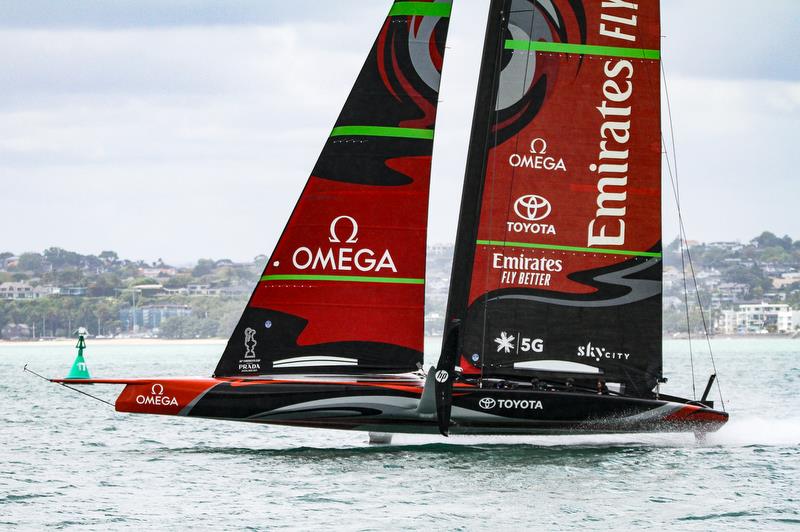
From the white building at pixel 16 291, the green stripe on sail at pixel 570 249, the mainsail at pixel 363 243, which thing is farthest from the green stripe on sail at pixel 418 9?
the white building at pixel 16 291

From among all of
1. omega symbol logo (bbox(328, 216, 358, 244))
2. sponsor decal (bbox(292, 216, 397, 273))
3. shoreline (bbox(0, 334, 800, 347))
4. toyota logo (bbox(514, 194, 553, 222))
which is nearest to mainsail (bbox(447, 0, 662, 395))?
toyota logo (bbox(514, 194, 553, 222))

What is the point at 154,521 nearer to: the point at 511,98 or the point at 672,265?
the point at 511,98

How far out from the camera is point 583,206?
16.3m

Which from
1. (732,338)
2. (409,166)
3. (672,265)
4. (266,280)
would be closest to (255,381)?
(266,280)

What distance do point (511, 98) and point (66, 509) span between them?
663cm

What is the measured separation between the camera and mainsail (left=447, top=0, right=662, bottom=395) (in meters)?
16.1

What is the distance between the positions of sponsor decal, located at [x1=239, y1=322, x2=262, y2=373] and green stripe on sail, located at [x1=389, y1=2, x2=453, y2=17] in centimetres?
387

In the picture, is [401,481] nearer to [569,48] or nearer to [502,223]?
[502,223]

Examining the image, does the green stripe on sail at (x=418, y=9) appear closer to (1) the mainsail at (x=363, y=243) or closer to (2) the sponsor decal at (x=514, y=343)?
(1) the mainsail at (x=363, y=243)

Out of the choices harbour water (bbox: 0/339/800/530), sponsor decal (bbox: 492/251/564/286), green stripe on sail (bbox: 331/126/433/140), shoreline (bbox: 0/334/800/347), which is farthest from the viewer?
shoreline (bbox: 0/334/800/347)

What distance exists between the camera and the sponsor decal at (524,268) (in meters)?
16.2

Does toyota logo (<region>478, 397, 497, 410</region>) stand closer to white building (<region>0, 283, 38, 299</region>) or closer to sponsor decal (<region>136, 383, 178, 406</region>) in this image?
sponsor decal (<region>136, 383, 178, 406</region>)

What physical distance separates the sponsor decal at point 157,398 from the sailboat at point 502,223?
636 mm

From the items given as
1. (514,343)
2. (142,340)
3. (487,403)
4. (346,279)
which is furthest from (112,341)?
(487,403)
